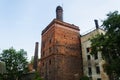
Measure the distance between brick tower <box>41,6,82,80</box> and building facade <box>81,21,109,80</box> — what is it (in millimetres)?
1037

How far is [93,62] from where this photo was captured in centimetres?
2670

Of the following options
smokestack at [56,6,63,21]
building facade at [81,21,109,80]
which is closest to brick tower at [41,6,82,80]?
smokestack at [56,6,63,21]

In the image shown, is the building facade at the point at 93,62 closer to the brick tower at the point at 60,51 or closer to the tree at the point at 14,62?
the brick tower at the point at 60,51

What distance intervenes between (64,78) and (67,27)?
9.99m

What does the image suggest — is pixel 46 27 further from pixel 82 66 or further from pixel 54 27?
pixel 82 66

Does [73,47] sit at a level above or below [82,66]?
above

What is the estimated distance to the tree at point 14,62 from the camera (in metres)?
35.8

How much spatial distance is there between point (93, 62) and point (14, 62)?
20359 millimetres

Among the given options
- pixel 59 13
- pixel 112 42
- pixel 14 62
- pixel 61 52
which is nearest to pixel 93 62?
pixel 61 52

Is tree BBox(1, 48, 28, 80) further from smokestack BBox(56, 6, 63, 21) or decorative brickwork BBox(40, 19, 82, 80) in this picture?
smokestack BBox(56, 6, 63, 21)

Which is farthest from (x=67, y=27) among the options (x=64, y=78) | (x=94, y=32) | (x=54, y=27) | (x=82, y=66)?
(x=64, y=78)

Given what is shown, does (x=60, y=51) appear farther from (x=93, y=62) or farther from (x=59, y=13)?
(x=59, y=13)

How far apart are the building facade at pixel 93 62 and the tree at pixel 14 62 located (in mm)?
16690

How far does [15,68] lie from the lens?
3659 cm
